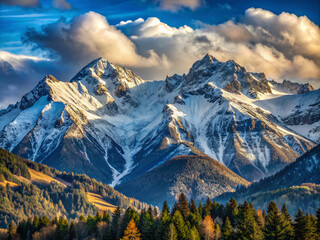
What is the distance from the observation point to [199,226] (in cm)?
16725

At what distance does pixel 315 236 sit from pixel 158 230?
42.5 m

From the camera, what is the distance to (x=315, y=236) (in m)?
144

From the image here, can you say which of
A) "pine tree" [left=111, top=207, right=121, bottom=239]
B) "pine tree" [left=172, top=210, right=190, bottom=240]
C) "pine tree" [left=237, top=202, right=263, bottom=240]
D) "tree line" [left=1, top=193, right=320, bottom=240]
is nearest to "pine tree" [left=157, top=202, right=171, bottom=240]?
"tree line" [left=1, top=193, right=320, bottom=240]

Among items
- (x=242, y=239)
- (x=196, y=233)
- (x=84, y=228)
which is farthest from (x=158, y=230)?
(x=84, y=228)

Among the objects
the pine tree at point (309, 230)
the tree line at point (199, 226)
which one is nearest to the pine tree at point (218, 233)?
the tree line at point (199, 226)

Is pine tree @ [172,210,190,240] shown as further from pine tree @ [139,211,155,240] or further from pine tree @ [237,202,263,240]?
pine tree @ [237,202,263,240]

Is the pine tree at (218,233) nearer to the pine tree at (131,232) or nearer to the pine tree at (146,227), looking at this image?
the pine tree at (146,227)

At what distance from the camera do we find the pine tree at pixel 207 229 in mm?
159000

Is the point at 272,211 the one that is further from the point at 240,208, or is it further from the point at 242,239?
the point at 240,208

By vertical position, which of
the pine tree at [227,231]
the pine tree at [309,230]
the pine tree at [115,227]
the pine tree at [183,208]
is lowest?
the pine tree at [309,230]

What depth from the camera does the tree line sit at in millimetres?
151250

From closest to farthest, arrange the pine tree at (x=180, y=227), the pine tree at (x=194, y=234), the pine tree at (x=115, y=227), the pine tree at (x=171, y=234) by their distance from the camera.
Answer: the pine tree at (x=171, y=234), the pine tree at (x=194, y=234), the pine tree at (x=180, y=227), the pine tree at (x=115, y=227)

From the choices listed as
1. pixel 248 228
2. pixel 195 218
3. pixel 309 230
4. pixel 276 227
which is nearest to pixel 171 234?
pixel 248 228

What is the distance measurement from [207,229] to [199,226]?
6.99 meters
